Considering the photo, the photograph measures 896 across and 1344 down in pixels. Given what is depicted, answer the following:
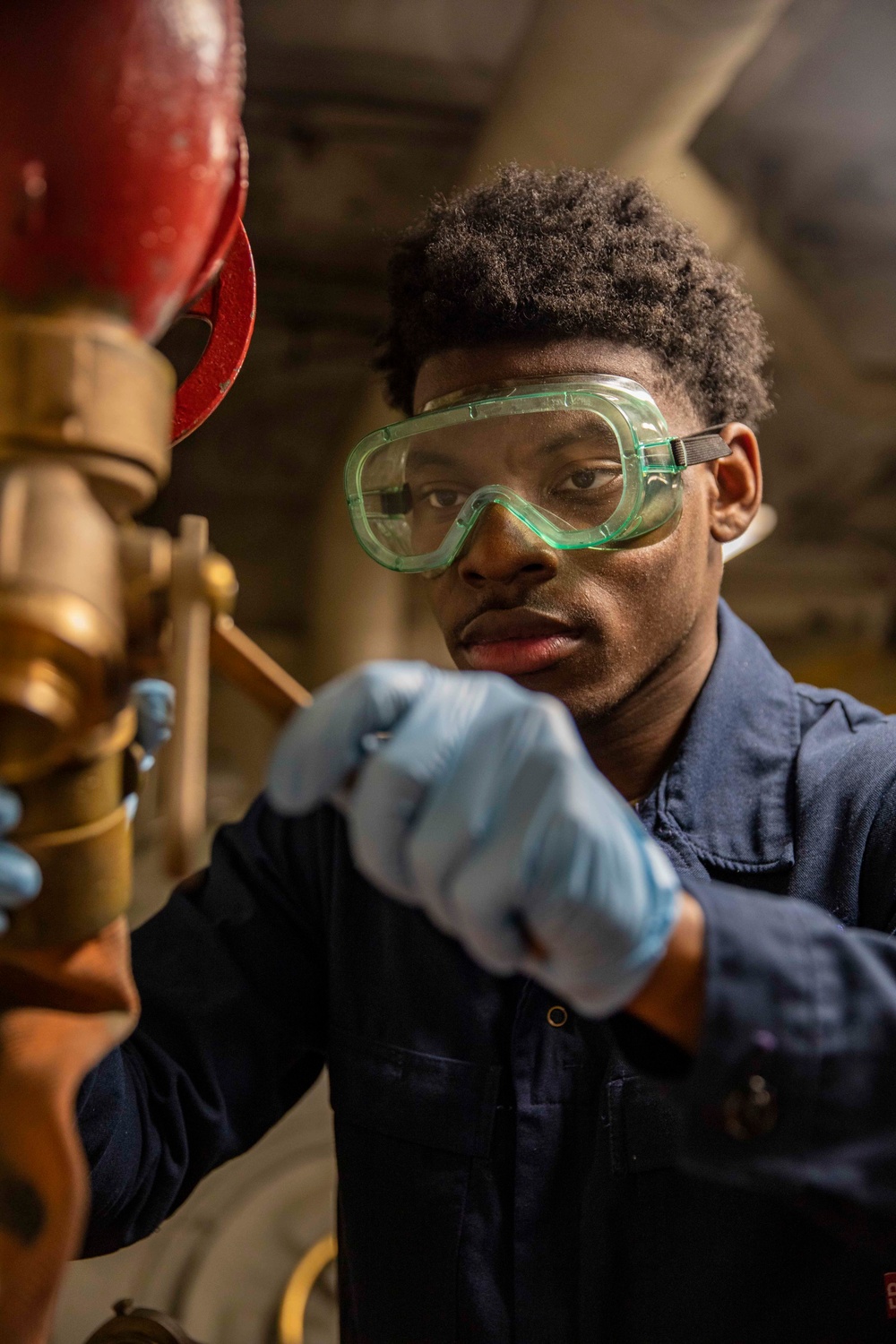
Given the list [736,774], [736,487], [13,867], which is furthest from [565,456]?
[13,867]

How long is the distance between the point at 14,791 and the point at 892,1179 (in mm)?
701

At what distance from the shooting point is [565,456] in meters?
1.30

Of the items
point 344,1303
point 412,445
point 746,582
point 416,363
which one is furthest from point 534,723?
point 746,582

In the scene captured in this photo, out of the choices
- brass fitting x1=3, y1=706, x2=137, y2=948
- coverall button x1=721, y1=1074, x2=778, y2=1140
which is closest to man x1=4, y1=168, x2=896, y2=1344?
coverall button x1=721, y1=1074, x2=778, y2=1140

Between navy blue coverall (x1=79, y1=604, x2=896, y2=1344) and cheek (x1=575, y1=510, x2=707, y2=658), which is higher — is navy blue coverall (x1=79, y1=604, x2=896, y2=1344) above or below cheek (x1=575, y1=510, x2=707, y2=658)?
below

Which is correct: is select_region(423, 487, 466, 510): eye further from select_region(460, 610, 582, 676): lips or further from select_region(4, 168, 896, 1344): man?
select_region(460, 610, 582, 676): lips

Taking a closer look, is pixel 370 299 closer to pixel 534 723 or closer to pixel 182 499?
pixel 182 499

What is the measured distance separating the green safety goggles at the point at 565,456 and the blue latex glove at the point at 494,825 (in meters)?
→ 0.59

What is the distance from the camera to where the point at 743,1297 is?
114 centimetres

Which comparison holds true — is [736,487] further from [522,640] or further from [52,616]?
[52,616]

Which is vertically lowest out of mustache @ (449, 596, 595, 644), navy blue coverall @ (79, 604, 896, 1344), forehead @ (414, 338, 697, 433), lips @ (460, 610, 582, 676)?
navy blue coverall @ (79, 604, 896, 1344)

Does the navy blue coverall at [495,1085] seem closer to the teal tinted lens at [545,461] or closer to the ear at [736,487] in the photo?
the ear at [736,487]

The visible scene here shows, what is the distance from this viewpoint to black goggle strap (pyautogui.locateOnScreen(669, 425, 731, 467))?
1.33m

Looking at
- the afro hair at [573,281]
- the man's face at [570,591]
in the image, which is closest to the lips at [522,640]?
the man's face at [570,591]
